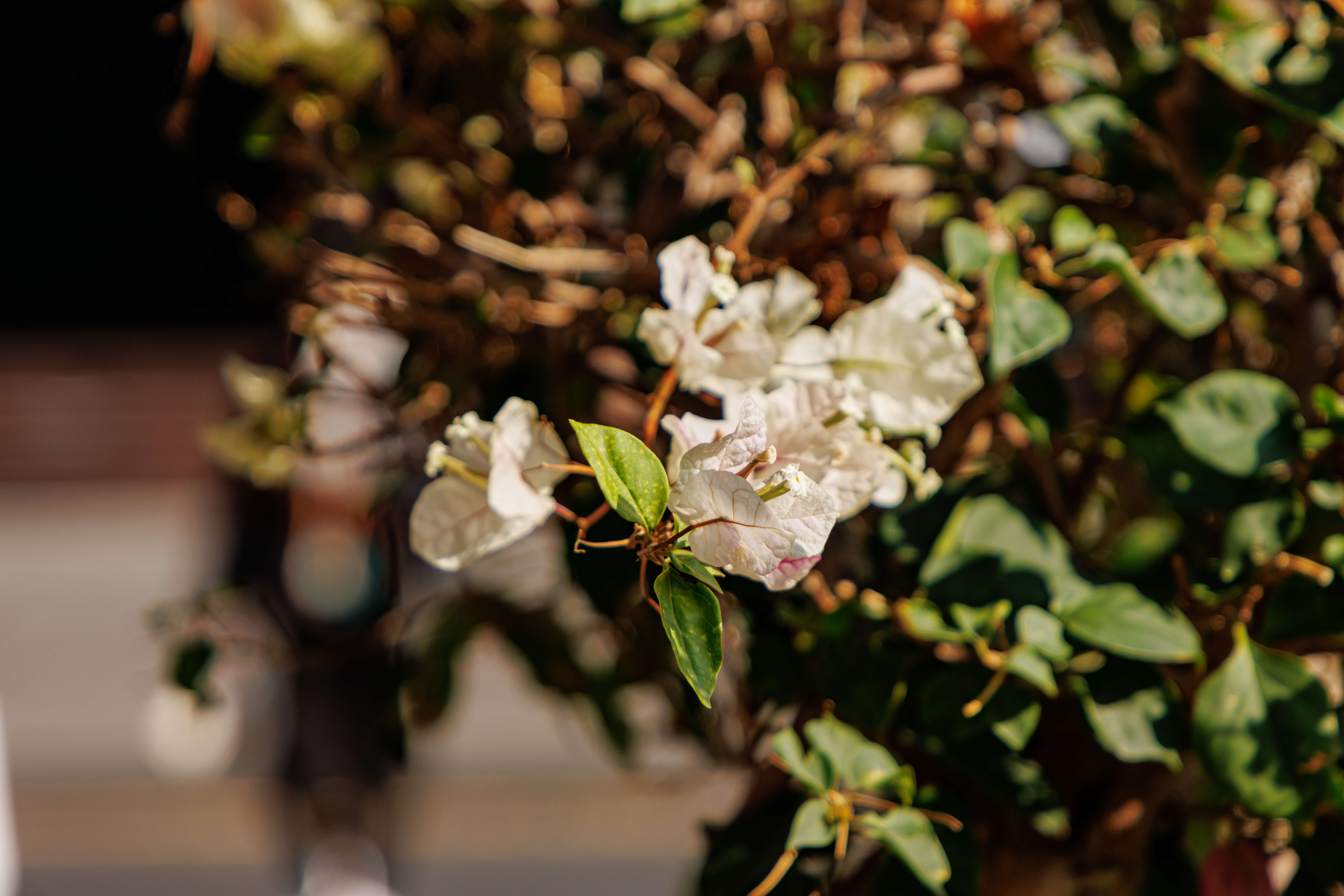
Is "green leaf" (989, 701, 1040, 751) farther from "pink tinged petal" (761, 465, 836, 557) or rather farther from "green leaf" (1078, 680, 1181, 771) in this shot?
"pink tinged petal" (761, 465, 836, 557)

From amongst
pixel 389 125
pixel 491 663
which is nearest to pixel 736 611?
pixel 389 125

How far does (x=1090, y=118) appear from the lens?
1.27ft

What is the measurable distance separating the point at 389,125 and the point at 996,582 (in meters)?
0.36

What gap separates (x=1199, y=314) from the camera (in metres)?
0.33

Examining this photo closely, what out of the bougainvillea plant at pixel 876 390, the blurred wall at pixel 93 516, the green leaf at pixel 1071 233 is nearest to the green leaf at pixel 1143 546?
the bougainvillea plant at pixel 876 390

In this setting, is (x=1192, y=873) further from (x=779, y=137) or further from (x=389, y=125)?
(x=389, y=125)

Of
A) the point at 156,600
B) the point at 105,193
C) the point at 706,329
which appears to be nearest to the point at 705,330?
the point at 706,329

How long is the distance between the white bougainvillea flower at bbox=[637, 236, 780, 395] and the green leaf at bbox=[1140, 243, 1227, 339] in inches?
5.0

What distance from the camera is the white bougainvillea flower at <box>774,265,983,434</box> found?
29 cm

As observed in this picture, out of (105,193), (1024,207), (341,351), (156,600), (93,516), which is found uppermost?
(1024,207)

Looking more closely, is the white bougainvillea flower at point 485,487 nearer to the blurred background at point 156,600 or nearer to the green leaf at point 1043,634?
the green leaf at point 1043,634

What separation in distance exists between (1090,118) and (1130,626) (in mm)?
188

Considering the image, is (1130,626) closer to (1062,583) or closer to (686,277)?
(1062,583)

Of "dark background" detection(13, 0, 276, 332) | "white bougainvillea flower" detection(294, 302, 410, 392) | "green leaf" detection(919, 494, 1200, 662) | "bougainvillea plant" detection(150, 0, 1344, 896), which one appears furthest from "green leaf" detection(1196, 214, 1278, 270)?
"dark background" detection(13, 0, 276, 332)
